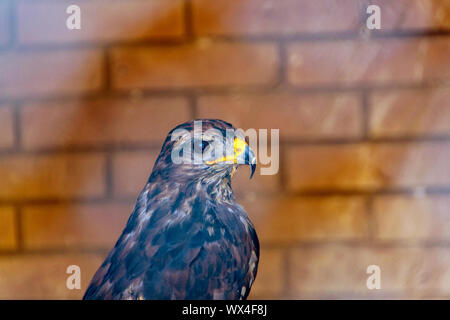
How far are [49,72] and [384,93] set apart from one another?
2.95ft

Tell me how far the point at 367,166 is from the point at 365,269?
28 centimetres

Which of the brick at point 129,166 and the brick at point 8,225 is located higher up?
the brick at point 129,166

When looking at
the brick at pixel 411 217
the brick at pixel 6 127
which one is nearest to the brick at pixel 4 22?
the brick at pixel 6 127

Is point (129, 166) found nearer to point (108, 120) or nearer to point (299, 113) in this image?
point (108, 120)

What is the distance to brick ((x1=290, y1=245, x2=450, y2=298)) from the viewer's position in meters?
1.11

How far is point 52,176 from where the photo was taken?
1.10 m

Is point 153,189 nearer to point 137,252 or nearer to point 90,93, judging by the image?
point 137,252

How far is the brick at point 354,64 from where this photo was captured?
1.09 metres

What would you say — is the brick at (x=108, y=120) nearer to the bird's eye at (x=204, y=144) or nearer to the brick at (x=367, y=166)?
the bird's eye at (x=204, y=144)

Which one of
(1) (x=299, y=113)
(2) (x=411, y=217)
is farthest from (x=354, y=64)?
(2) (x=411, y=217)

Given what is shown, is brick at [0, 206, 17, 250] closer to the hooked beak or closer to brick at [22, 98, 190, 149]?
brick at [22, 98, 190, 149]

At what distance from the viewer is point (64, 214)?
1093mm

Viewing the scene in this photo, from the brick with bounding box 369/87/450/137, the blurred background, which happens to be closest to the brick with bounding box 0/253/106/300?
the blurred background

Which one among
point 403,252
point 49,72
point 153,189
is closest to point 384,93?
point 403,252
